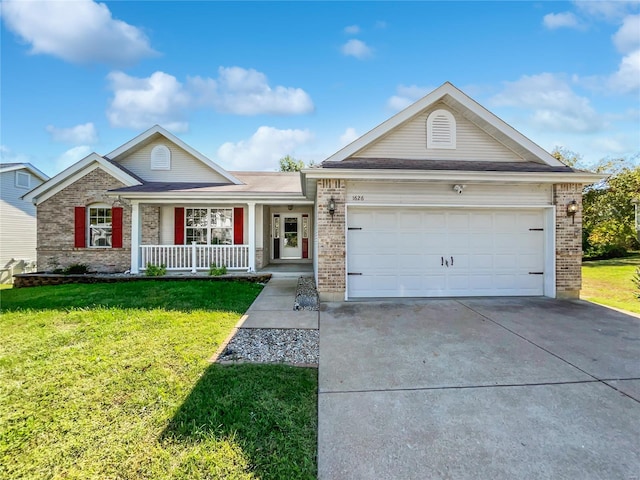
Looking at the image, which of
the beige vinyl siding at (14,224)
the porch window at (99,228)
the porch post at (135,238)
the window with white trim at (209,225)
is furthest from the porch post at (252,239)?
the beige vinyl siding at (14,224)

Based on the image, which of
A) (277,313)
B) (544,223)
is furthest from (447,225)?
(277,313)

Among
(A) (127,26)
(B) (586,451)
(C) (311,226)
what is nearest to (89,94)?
(A) (127,26)

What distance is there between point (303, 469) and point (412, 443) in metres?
0.93

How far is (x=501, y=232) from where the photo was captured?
8.05 m

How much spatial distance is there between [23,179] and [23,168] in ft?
2.10

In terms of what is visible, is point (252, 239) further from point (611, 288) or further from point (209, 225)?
point (611, 288)

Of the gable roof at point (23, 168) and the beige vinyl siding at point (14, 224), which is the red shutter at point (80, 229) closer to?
the beige vinyl siding at point (14, 224)

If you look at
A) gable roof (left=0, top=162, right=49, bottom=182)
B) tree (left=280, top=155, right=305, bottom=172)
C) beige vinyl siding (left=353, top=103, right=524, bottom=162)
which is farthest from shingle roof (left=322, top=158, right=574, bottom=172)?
tree (left=280, top=155, right=305, bottom=172)

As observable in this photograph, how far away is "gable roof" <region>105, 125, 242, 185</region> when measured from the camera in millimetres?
12664

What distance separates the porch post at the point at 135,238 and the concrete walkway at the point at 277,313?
5.57 meters

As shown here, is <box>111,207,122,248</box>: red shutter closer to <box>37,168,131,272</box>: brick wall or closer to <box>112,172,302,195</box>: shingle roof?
<box>37,168,131,272</box>: brick wall

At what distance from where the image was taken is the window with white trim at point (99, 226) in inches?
467

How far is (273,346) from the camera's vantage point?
4598 mm

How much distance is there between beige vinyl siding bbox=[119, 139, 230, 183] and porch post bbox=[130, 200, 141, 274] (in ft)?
8.47
